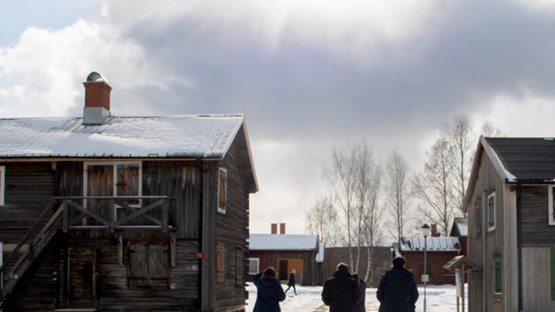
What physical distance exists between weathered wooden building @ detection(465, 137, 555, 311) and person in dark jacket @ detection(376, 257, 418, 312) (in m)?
11.2

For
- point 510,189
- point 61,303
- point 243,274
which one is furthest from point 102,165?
point 510,189

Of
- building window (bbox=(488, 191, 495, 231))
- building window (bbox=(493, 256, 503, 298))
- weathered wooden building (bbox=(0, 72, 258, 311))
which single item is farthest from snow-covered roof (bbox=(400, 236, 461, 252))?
weathered wooden building (bbox=(0, 72, 258, 311))

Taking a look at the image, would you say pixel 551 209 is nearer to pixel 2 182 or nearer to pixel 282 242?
pixel 2 182

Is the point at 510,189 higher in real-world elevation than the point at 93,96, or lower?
lower

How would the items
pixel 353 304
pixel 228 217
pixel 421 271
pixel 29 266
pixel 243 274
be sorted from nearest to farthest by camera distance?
pixel 353 304 → pixel 29 266 → pixel 228 217 → pixel 243 274 → pixel 421 271

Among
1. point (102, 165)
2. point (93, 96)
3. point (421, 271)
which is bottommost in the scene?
point (421, 271)

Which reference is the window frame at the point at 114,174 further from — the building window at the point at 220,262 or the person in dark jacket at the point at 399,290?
the person in dark jacket at the point at 399,290

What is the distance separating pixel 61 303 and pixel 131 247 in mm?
2680

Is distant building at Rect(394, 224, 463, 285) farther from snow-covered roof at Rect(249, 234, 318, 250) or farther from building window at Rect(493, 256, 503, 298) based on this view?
building window at Rect(493, 256, 503, 298)

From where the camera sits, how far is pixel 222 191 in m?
26.7

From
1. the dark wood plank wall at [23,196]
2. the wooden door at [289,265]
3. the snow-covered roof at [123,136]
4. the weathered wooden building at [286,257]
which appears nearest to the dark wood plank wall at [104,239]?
the dark wood plank wall at [23,196]

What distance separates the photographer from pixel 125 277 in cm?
2508

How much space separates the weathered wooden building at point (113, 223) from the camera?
24.7 metres

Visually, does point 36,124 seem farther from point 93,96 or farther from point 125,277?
point 125,277
